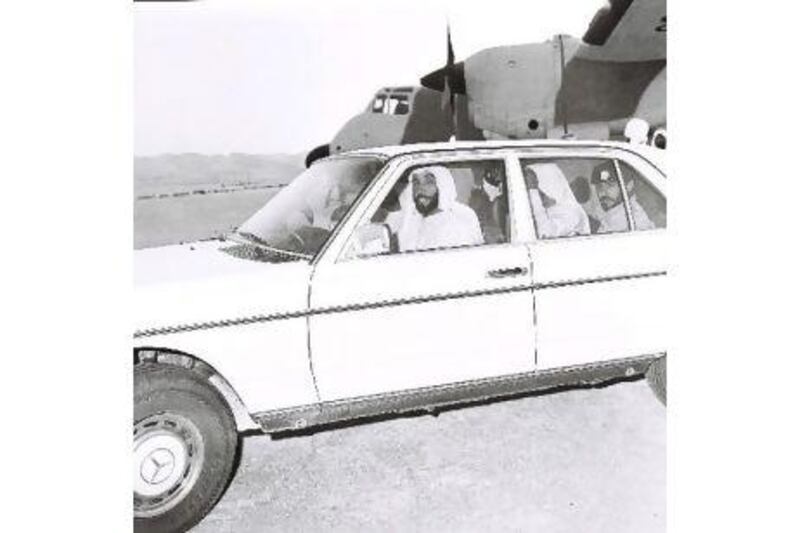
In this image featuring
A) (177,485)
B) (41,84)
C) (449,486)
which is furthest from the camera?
(449,486)

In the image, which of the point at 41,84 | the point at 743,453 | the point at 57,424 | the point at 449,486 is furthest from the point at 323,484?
the point at 41,84

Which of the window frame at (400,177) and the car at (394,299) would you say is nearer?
the car at (394,299)

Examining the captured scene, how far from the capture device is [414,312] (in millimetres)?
3023

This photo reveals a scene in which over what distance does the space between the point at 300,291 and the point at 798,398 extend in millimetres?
2128

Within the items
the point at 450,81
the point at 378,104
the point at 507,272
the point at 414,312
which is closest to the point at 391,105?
the point at 378,104

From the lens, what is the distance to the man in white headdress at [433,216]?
10.8ft

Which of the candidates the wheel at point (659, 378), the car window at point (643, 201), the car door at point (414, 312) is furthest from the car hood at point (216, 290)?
the wheel at point (659, 378)

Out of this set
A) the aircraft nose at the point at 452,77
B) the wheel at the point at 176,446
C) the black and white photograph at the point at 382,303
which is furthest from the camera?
the aircraft nose at the point at 452,77

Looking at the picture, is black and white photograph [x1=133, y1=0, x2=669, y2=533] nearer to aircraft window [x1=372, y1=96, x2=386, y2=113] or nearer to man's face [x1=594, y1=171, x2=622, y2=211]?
man's face [x1=594, y1=171, x2=622, y2=211]

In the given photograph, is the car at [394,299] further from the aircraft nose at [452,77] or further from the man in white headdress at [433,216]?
the aircraft nose at [452,77]

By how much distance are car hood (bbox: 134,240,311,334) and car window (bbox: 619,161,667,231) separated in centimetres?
177

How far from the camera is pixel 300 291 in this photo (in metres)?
2.88

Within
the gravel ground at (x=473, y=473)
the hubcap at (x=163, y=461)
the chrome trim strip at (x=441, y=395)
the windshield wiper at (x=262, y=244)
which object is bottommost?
the gravel ground at (x=473, y=473)

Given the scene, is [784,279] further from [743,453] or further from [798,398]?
[743,453]
